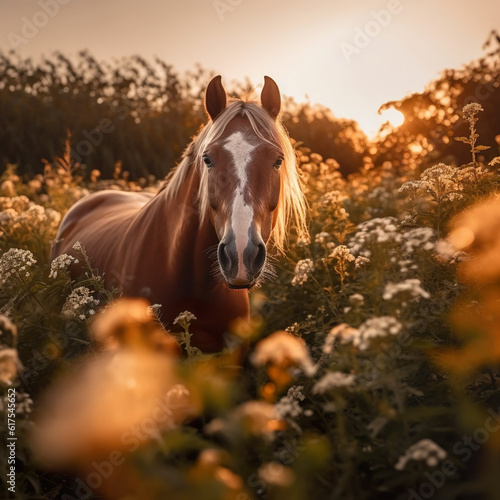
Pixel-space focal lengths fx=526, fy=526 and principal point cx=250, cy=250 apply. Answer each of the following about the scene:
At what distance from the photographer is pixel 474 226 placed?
7.50 feet

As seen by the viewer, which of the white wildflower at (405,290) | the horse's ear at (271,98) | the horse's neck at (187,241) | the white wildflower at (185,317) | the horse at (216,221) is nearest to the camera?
the white wildflower at (405,290)

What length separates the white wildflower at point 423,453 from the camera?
1.49 metres

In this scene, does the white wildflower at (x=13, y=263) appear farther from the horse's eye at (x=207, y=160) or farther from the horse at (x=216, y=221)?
the horse's eye at (x=207, y=160)

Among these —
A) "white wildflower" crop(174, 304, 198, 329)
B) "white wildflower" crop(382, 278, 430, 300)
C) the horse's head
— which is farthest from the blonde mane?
"white wildflower" crop(382, 278, 430, 300)

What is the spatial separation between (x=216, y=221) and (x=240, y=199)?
12.2 inches

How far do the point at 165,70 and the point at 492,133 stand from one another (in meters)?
11.8

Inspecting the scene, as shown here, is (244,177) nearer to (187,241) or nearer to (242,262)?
(242,262)

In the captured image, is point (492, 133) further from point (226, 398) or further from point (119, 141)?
point (119, 141)

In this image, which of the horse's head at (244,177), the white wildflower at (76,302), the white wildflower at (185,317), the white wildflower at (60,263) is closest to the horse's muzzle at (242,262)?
the horse's head at (244,177)

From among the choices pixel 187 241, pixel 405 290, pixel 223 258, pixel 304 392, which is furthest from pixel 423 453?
pixel 187 241

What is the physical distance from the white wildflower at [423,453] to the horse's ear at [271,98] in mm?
2359

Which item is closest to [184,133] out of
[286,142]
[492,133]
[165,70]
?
[165,70]

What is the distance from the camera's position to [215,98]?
3.27 meters

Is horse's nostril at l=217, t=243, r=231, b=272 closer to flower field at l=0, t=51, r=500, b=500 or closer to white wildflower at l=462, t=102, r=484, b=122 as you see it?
flower field at l=0, t=51, r=500, b=500
